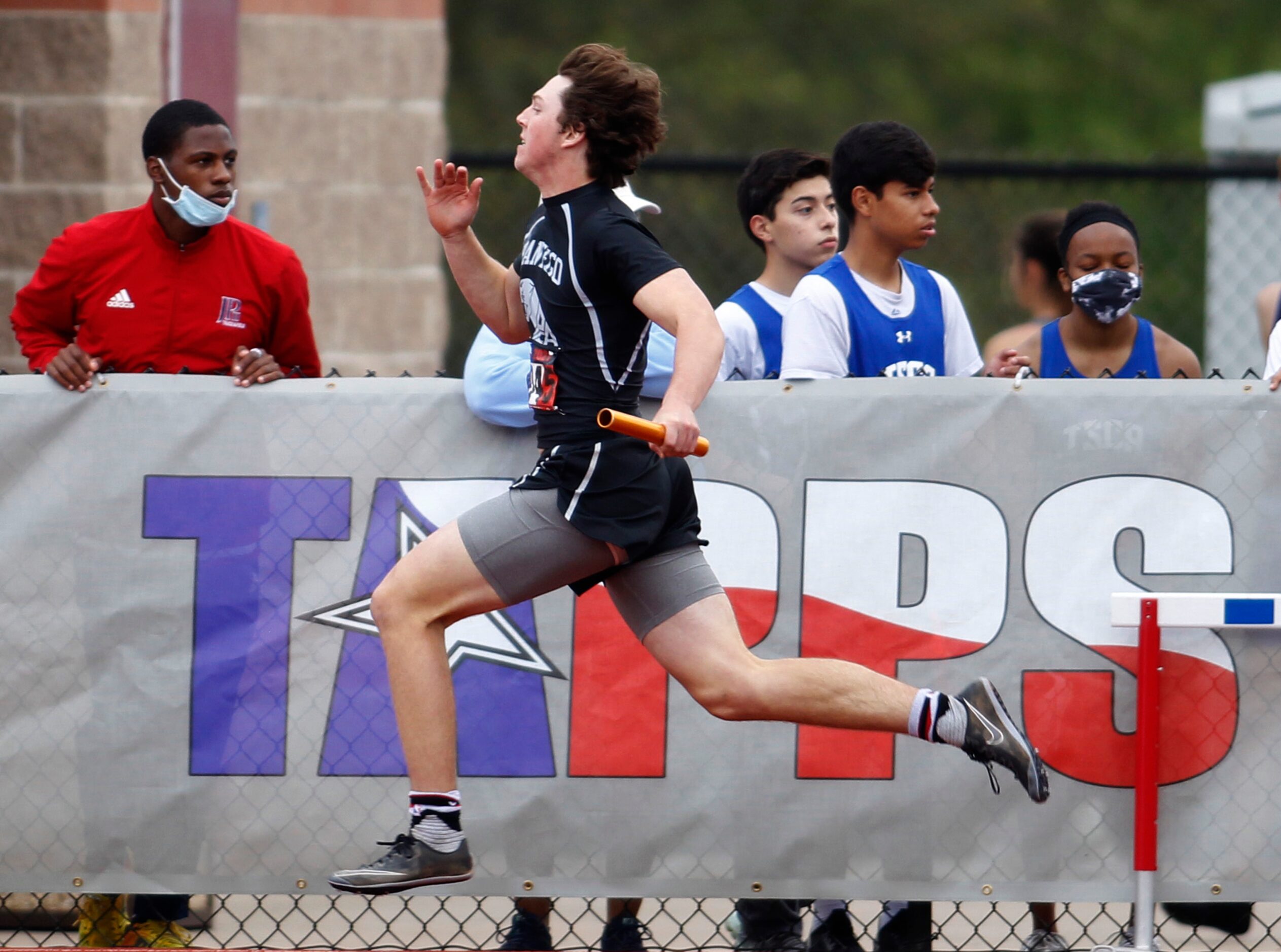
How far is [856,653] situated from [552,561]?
3.53 feet

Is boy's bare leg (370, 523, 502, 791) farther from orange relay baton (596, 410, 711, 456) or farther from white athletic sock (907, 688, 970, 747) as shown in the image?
white athletic sock (907, 688, 970, 747)

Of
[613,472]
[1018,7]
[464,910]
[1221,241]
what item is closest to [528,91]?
[1018,7]

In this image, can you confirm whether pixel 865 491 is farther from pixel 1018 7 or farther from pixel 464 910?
pixel 1018 7

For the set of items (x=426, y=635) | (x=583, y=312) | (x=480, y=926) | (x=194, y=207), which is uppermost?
(x=194, y=207)

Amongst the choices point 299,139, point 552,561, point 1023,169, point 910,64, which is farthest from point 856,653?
point 910,64

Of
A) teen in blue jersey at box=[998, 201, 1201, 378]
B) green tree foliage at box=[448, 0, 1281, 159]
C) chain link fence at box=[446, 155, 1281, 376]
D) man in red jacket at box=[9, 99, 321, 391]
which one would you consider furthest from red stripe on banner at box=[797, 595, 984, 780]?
green tree foliage at box=[448, 0, 1281, 159]

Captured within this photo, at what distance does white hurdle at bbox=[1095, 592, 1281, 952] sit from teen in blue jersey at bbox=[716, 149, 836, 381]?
1321 mm

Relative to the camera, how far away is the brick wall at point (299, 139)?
23.1ft

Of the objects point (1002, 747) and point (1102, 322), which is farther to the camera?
point (1102, 322)

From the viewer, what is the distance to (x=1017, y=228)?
25.0 feet

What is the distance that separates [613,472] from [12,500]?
71.3 inches

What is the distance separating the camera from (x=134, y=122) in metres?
7.06

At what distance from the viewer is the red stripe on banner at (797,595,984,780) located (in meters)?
4.75

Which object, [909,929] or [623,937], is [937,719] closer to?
[909,929]
